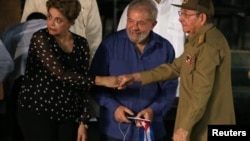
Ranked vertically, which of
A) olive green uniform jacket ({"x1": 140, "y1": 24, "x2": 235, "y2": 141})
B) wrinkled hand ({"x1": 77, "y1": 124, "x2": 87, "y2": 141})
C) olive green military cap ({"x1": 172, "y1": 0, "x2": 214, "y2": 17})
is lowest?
wrinkled hand ({"x1": 77, "y1": 124, "x2": 87, "y2": 141})

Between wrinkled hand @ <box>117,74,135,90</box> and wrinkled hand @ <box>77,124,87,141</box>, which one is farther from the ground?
wrinkled hand @ <box>117,74,135,90</box>

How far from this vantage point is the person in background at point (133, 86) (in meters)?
4.16

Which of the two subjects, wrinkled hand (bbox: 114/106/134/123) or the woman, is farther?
wrinkled hand (bbox: 114/106/134/123)

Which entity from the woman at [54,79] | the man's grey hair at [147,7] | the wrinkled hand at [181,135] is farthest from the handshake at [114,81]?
the wrinkled hand at [181,135]

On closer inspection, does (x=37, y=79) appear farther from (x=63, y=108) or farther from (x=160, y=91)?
(x=160, y=91)

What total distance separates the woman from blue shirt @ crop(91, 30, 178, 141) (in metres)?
0.12

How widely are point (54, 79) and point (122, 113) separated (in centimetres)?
49

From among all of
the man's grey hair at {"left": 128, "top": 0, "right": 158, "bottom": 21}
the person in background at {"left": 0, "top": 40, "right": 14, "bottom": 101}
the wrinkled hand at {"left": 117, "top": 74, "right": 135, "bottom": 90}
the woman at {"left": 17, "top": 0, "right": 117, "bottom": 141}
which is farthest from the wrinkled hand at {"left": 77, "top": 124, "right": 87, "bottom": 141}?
the man's grey hair at {"left": 128, "top": 0, "right": 158, "bottom": 21}

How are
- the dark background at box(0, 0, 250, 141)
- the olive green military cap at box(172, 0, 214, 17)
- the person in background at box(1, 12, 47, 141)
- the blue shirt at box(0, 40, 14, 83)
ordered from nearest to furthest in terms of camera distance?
1. the olive green military cap at box(172, 0, 214, 17)
2. the blue shirt at box(0, 40, 14, 83)
3. the person in background at box(1, 12, 47, 141)
4. the dark background at box(0, 0, 250, 141)

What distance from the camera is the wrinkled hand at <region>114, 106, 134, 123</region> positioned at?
414cm

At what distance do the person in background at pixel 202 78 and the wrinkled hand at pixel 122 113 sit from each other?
1.18 ft

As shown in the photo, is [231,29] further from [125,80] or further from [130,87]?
[125,80]

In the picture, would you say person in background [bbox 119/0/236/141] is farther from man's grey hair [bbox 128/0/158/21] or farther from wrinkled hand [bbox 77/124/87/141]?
wrinkled hand [bbox 77/124/87/141]

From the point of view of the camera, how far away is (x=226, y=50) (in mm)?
3838
